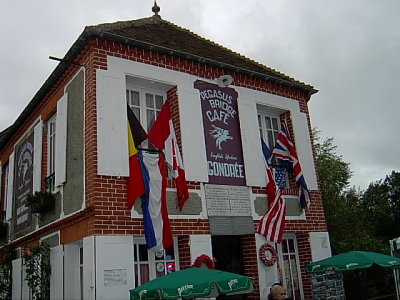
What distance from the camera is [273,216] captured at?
10.3 m

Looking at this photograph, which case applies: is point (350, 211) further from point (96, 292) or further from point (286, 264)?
point (96, 292)

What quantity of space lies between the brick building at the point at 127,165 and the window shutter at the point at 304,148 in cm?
3

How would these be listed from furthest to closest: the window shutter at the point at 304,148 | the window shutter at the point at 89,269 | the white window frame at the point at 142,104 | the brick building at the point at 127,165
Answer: the window shutter at the point at 304,148 → the white window frame at the point at 142,104 → the brick building at the point at 127,165 → the window shutter at the point at 89,269

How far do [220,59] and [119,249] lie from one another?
17.6 ft

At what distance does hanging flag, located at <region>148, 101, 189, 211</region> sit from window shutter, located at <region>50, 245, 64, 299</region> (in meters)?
2.62

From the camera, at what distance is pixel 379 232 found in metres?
29.8

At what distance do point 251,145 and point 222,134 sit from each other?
2.63 feet

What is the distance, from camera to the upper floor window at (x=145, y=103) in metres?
9.67

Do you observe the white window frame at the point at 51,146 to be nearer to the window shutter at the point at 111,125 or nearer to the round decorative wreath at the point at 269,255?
the window shutter at the point at 111,125

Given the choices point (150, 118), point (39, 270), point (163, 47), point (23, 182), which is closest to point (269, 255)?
point (150, 118)

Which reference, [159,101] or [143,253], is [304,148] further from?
[143,253]

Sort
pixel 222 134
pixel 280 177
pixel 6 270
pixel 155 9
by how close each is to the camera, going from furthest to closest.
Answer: pixel 155 9 → pixel 6 270 → pixel 280 177 → pixel 222 134

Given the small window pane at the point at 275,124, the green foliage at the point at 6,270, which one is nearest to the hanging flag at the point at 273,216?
the small window pane at the point at 275,124

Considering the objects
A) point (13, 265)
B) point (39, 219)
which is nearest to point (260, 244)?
point (39, 219)
